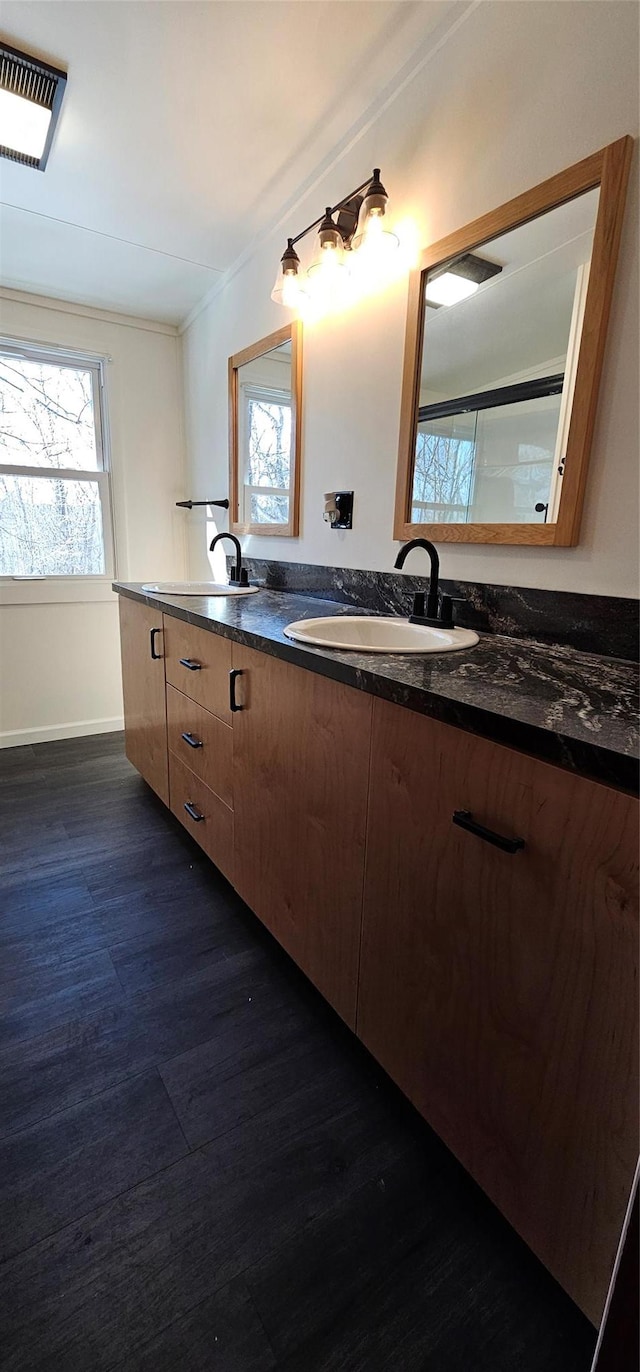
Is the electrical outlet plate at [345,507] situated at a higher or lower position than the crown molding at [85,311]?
lower

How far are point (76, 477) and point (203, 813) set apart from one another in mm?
2130

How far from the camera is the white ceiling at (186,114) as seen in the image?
1263 mm

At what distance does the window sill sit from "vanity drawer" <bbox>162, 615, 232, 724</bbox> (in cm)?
138

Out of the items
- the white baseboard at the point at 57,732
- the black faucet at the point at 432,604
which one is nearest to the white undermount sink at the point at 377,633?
the black faucet at the point at 432,604

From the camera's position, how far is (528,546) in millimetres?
1176

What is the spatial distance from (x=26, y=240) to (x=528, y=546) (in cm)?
248

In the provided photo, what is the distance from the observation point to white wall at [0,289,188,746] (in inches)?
111

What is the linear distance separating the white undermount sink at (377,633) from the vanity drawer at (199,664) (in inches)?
9.5

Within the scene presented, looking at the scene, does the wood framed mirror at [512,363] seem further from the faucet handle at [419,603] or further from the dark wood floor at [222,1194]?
the dark wood floor at [222,1194]

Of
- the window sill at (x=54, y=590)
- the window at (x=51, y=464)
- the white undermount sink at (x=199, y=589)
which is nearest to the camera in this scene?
the white undermount sink at (x=199, y=589)

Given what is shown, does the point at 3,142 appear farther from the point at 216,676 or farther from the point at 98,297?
the point at 216,676

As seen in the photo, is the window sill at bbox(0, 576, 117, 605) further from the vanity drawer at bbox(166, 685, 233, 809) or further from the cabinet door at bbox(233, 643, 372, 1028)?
the cabinet door at bbox(233, 643, 372, 1028)

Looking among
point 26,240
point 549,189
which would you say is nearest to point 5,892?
point 549,189

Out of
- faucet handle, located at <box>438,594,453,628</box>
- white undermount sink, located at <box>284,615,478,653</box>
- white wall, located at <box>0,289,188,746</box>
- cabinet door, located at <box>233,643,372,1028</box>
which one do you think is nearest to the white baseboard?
white wall, located at <box>0,289,188,746</box>
